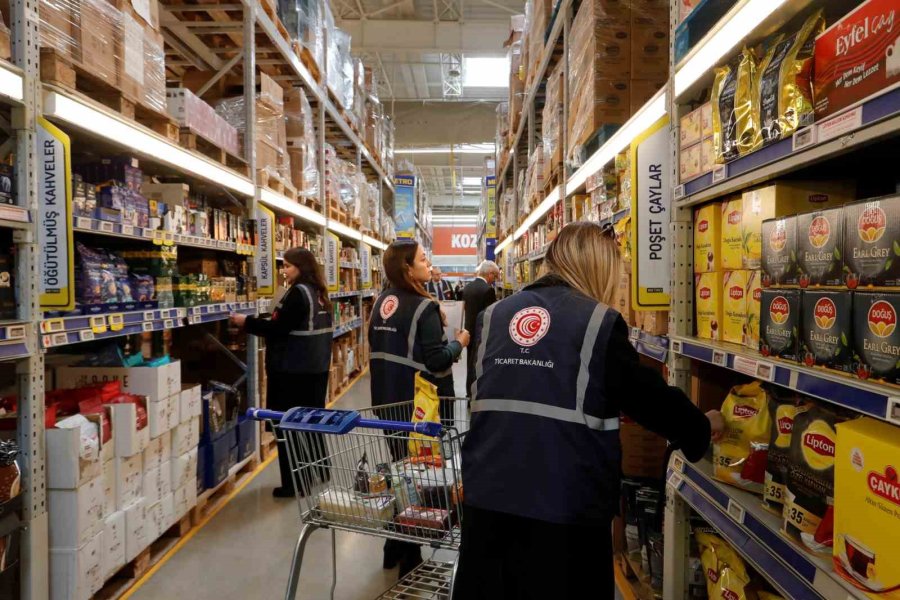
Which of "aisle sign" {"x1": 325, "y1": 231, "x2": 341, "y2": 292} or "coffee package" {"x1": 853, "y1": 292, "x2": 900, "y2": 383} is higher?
"aisle sign" {"x1": 325, "y1": 231, "x2": 341, "y2": 292}

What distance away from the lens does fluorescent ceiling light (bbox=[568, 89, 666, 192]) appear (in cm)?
229

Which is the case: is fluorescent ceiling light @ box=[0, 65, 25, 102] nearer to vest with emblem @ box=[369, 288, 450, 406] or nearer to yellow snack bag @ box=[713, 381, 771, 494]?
vest with emblem @ box=[369, 288, 450, 406]

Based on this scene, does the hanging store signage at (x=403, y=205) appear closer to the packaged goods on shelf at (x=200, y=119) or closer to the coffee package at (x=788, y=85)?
the packaged goods on shelf at (x=200, y=119)

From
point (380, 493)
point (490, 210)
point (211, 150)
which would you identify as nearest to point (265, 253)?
point (211, 150)

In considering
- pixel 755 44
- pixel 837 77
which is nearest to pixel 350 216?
pixel 755 44

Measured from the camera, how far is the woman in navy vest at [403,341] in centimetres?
320

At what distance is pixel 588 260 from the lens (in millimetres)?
1786

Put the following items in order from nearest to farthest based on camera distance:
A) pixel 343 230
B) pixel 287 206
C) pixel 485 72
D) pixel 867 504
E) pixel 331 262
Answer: pixel 867 504 < pixel 287 206 < pixel 331 262 < pixel 343 230 < pixel 485 72

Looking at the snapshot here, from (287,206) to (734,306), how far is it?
4.33m

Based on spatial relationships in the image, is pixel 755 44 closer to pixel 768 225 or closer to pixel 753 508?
pixel 768 225

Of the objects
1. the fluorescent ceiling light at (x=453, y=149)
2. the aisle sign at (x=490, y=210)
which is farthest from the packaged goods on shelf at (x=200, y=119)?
the fluorescent ceiling light at (x=453, y=149)

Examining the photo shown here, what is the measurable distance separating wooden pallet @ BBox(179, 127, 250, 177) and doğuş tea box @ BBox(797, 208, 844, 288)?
341cm

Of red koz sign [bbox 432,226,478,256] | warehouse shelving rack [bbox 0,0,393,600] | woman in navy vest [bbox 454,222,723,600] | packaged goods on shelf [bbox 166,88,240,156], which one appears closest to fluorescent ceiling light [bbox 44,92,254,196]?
warehouse shelving rack [bbox 0,0,393,600]

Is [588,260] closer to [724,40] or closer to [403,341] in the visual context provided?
[724,40]
